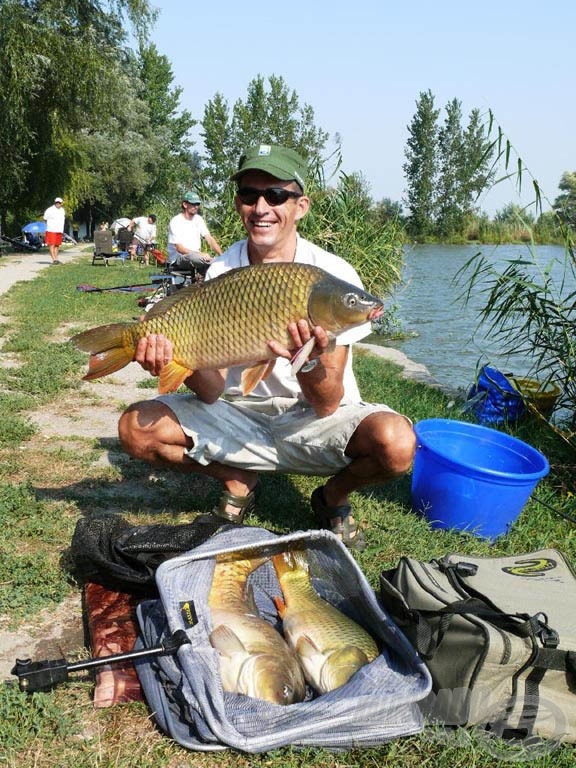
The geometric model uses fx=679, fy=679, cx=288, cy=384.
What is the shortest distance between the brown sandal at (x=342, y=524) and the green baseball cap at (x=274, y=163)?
125 centimetres

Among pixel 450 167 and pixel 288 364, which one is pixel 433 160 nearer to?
pixel 450 167

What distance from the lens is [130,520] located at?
2.80 meters

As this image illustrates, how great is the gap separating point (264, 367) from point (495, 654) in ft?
3.57

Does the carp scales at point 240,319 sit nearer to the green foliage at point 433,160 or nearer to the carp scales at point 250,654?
the carp scales at point 250,654

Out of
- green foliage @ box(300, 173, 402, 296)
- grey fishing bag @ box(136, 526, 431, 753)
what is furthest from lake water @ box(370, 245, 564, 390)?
grey fishing bag @ box(136, 526, 431, 753)

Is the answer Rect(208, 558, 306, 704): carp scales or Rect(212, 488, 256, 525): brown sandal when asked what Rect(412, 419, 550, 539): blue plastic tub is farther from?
Rect(208, 558, 306, 704): carp scales

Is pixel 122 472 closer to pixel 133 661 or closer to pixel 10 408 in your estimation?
pixel 10 408

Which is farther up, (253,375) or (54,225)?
(54,225)

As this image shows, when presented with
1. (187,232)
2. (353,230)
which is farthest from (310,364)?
(187,232)

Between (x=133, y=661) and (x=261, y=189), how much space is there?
1649 mm

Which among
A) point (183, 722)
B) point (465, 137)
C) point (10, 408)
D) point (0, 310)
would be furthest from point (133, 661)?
point (465, 137)

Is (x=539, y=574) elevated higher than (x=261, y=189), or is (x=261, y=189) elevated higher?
(x=261, y=189)

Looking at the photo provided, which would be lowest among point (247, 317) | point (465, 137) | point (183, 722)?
point (183, 722)

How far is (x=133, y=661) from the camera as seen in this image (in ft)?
6.04
